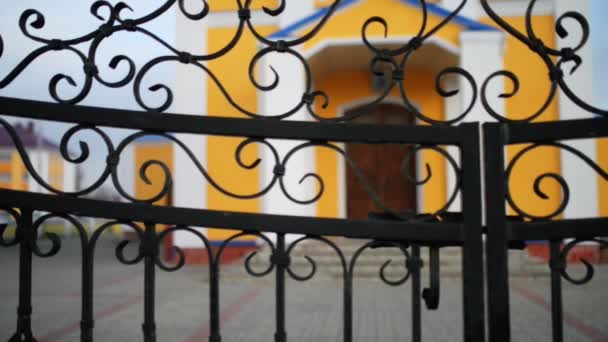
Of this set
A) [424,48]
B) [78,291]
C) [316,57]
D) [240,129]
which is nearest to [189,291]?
[78,291]

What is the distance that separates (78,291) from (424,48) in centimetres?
643

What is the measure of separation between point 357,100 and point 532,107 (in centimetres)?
305

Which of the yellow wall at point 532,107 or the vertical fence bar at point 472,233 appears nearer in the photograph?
the vertical fence bar at point 472,233

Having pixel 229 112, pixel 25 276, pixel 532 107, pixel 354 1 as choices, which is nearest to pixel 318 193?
pixel 25 276

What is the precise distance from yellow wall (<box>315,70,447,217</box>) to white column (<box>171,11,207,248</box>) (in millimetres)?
2166

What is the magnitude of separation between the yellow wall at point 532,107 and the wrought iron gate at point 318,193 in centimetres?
722

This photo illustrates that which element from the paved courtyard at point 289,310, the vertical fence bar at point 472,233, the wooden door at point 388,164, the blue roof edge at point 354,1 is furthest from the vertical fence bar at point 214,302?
the wooden door at point 388,164

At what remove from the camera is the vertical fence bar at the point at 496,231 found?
1.52 metres

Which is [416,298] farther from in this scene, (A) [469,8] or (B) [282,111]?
(A) [469,8]

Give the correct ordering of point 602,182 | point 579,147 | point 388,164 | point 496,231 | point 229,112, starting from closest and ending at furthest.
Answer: point 496,231
point 579,147
point 602,182
point 229,112
point 388,164

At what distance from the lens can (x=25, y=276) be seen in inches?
63.5

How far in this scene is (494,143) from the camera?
1.53m

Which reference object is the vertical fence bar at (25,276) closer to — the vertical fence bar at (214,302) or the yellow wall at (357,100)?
the vertical fence bar at (214,302)

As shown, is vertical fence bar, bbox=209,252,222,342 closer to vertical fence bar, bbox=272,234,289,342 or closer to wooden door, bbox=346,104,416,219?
vertical fence bar, bbox=272,234,289,342
